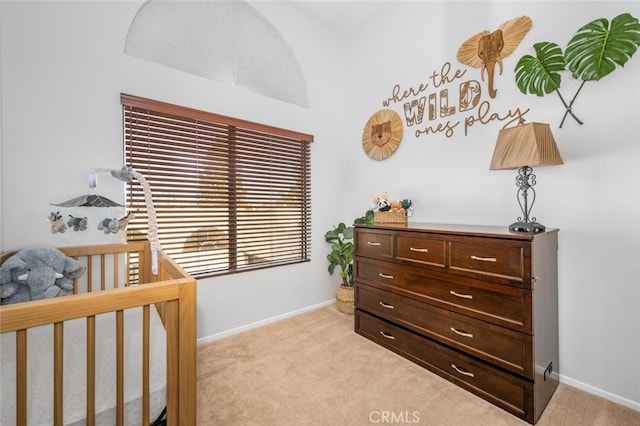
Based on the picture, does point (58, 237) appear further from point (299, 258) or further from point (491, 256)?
point (491, 256)

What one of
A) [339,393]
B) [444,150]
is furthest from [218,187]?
[444,150]

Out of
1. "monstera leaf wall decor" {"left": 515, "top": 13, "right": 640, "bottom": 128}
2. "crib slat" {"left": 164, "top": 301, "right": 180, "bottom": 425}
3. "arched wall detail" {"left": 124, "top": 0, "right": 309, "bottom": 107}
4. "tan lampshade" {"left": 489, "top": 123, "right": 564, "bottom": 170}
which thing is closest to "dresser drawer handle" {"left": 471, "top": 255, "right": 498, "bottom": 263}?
"tan lampshade" {"left": 489, "top": 123, "right": 564, "bottom": 170}

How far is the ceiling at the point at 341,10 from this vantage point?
268cm

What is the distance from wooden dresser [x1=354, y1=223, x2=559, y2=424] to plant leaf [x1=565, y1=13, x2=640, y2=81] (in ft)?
2.93

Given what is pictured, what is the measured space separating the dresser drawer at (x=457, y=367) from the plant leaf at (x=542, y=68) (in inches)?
65.8

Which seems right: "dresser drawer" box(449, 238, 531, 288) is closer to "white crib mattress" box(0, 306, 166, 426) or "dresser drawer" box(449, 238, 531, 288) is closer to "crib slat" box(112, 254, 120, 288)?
"white crib mattress" box(0, 306, 166, 426)

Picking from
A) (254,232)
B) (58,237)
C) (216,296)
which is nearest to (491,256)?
(254,232)

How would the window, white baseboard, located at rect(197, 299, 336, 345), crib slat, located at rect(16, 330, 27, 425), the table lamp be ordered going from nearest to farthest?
crib slat, located at rect(16, 330, 27, 425), the table lamp, the window, white baseboard, located at rect(197, 299, 336, 345)

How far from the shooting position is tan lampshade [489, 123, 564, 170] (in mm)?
1415

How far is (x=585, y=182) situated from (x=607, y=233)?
Result: 1.02 ft

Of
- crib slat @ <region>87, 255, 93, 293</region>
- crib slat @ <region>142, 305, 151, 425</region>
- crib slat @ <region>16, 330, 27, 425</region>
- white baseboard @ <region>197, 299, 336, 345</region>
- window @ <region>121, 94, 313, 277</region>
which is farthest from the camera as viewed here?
white baseboard @ <region>197, 299, 336, 345</region>

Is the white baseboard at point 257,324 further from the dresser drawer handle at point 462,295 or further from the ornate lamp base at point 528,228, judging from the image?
the ornate lamp base at point 528,228

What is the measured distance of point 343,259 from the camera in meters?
2.89

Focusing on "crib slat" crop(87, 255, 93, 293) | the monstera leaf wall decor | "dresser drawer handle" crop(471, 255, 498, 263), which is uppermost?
the monstera leaf wall decor
